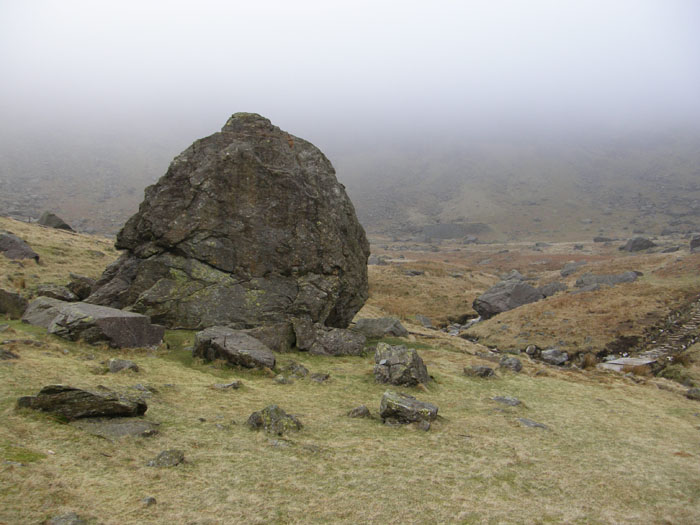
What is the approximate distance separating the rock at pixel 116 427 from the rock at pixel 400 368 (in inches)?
377

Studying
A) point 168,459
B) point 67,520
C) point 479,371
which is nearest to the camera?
point 67,520

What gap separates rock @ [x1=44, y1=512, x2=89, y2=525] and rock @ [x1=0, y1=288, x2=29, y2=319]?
628 inches

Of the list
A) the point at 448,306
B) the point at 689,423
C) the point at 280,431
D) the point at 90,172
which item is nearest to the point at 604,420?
the point at 689,423

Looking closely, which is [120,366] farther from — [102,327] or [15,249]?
[15,249]

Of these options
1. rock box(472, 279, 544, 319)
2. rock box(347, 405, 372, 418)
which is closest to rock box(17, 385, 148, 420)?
rock box(347, 405, 372, 418)

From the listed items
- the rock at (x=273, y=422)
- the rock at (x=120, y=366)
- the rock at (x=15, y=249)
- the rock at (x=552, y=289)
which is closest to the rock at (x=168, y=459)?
the rock at (x=273, y=422)

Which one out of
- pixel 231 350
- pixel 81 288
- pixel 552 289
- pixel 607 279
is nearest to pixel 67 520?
pixel 231 350

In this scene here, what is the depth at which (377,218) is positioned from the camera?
16750cm

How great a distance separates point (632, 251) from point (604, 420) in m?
81.0

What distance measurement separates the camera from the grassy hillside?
8086mm

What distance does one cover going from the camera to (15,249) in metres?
28.5

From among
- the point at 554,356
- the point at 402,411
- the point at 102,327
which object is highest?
the point at 102,327

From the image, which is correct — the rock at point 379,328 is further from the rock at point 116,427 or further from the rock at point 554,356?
the rock at point 116,427

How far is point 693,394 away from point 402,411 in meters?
16.1
